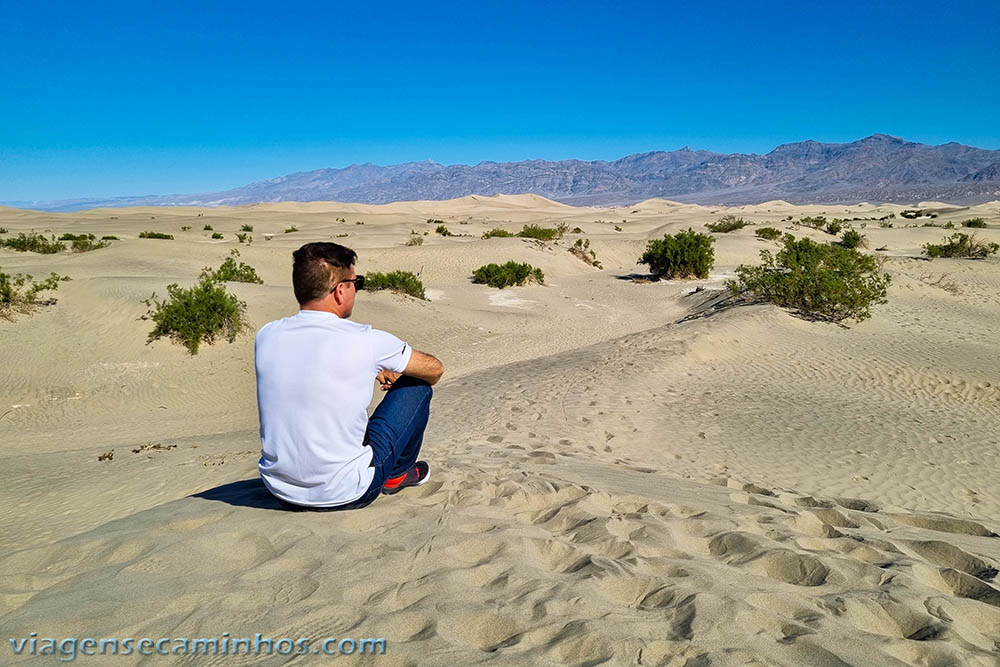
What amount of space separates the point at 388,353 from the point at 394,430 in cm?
59

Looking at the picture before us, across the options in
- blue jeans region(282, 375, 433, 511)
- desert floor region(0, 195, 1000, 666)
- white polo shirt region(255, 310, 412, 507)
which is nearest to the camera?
desert floor region(0, 195, 1000, 666)

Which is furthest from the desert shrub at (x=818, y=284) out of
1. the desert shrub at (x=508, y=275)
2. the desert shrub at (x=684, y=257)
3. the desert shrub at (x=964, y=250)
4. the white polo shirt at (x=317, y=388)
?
the white polo shirt at (x=317, y=388)

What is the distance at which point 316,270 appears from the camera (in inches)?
114

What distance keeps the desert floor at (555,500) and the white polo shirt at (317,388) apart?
1.20 ft

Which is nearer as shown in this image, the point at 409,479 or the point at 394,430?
the point at 394,430

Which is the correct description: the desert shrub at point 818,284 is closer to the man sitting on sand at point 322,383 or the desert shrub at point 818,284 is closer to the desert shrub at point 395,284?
the desert shrub at point 395,284

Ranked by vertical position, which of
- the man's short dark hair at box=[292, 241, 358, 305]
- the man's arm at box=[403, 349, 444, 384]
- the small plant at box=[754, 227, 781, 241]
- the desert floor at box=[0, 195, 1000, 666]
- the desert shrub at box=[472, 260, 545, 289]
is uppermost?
the small plant at box=[754, 227, 781, 241]

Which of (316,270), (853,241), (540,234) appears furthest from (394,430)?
(853,241)

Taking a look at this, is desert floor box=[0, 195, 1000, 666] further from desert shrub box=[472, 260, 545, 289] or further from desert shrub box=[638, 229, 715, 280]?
desert shrub box=[638, 229, 715, 280]

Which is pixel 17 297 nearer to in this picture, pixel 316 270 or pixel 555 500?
pixel 316 270

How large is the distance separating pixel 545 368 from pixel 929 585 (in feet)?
22.9

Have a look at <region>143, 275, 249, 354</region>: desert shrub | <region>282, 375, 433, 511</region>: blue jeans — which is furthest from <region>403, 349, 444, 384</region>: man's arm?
<region>143, 275, 249, 354</region>: desert shrub

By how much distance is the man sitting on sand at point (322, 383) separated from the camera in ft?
9.24

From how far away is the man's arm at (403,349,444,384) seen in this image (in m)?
3.08
